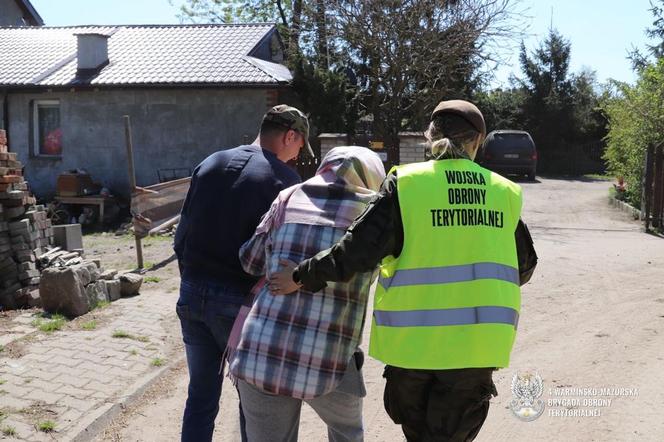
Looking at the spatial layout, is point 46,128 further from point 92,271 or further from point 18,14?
point 92,271

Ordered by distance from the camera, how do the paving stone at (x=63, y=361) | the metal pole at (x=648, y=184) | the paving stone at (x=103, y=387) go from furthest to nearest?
1. the metal pole at (x=648, y=184)
2. the paving stone at (x=63, y=361)
3. the paving stone at (x=103, y=387)

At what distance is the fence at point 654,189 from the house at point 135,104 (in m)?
8.35

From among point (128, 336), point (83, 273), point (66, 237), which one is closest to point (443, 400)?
point (128, 336)

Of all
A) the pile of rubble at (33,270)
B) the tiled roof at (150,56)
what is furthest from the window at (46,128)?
the pile of rubble at (33,270)

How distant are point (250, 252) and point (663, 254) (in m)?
8.47

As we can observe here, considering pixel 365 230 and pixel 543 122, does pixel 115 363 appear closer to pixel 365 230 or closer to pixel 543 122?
pixel 365 230

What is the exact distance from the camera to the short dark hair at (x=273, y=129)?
2.95 metres

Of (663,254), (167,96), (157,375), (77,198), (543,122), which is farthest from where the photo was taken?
(543,122)

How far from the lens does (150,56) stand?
18281 mm

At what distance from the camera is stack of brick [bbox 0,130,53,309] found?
680cm

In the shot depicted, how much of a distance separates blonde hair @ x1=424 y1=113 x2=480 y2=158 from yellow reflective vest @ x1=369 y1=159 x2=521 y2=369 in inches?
4.4

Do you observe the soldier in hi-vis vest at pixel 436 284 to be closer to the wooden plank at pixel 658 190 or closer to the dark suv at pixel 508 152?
the wooden plank at pixel 658 190

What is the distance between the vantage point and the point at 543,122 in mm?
28188

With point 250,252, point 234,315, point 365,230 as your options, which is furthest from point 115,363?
point 365,230
